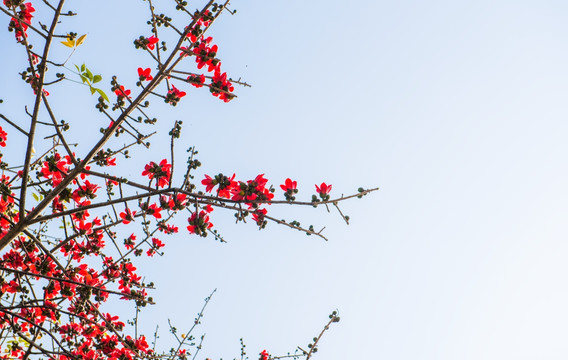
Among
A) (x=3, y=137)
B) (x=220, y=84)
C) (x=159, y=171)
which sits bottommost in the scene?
(x=159, y=171)

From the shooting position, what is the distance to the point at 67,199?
3381mm

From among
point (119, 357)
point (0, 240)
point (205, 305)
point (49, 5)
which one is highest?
point (49, 5)

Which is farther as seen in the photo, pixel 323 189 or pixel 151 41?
pixel 151 41

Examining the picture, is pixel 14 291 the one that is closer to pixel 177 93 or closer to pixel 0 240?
pixel 0 240

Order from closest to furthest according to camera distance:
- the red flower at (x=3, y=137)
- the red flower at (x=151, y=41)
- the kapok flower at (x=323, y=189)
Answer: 1. the kapok flower at (x=323, y=189)
2. the red flower at (x=151, y=41)
3. the red flower at (x=3, y=137)

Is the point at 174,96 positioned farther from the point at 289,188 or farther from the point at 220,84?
the point at 289,188

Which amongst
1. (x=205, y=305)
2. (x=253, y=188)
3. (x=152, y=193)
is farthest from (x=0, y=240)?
(x=205, y=305)

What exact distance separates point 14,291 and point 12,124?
1900mm

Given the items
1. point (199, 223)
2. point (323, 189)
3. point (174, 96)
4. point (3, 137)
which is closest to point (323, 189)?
point (323, 189)

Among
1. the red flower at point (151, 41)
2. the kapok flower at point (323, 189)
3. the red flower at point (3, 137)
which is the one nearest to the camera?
the kapok flower at point (323, 189)

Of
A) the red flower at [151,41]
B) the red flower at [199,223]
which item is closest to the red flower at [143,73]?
the red flower at [151,41]

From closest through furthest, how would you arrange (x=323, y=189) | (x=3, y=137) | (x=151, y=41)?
(x=323, y=189) → (x=151, y=41) → (x=3, y=137)

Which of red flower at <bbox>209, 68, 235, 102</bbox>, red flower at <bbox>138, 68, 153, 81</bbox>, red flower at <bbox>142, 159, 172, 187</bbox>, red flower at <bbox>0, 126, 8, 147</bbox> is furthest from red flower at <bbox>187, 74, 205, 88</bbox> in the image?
red flower at <bbox>0, 126, 8, 147</bbox>

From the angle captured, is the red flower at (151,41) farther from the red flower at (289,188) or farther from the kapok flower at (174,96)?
the red flower at (289,188)
